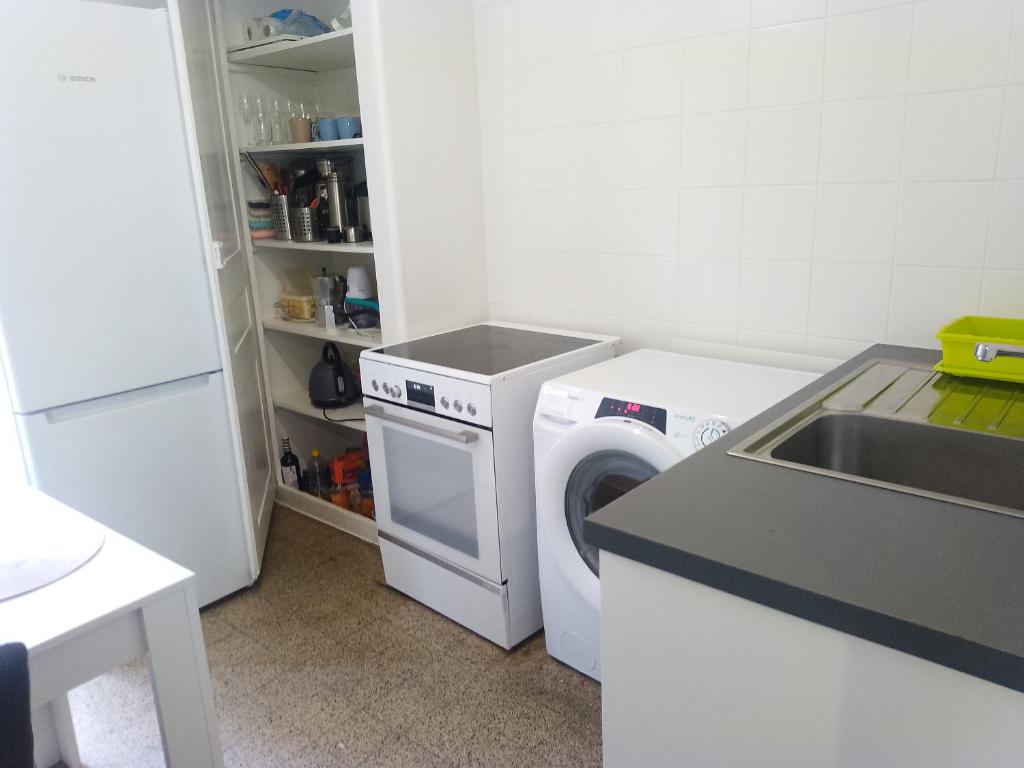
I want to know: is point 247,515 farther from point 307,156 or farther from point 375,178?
point 307,156

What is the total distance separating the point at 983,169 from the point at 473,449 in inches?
54.1

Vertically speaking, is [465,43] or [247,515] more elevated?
[465,43]

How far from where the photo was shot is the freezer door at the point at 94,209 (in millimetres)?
1884

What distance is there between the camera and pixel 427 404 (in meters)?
2.15

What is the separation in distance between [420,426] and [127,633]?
1.15 m

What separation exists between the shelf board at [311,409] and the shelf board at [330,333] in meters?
0.28

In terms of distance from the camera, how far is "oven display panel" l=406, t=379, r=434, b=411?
2.13m

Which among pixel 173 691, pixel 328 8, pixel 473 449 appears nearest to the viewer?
pixel 173 691

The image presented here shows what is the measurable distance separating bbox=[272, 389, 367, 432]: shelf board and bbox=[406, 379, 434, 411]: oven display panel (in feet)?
2.59

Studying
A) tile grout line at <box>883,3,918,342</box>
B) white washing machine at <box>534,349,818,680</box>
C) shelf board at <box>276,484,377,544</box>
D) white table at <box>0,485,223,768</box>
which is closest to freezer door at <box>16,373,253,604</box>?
shelf board at <box>276,484,377,544</box>

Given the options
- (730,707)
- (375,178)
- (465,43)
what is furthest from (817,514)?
(465,43)

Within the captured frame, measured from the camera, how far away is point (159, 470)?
227 centimetres

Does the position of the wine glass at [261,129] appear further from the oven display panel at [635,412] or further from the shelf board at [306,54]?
the oven display panel at [635,412]

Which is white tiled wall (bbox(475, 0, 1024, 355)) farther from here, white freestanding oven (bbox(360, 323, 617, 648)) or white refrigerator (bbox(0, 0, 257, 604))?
white refrigerator (bbox(0, 0, 257, 604))
